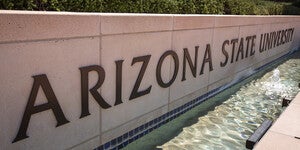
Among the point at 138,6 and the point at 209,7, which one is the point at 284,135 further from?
the point at 209,7

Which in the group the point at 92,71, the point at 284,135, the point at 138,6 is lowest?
the point at 284,135

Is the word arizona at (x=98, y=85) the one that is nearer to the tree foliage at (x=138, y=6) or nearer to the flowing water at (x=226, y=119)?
the flowing water at (x=226, y=119)

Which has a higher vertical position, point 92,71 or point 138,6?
point 138,6

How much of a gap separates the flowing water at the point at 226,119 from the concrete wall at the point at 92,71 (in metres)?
0.34

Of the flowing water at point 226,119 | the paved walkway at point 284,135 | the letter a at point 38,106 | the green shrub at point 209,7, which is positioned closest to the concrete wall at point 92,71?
the letter a at point 38,106

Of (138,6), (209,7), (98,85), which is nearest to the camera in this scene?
(98,85)

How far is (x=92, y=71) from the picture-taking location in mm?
3947

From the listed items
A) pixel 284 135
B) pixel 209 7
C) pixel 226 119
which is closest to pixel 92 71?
pixel 284 135

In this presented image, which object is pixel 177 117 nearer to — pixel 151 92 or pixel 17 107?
pixel 151 92

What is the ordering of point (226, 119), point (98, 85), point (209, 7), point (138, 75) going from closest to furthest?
point (98, 85), point (138, 75), point (226, 119), point (209, 7)

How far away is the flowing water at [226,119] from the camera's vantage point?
16.1ft

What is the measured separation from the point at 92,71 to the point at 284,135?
8.95 feet

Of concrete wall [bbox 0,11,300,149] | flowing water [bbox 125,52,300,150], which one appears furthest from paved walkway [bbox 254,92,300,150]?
concrete wall [bbox 0,11,300,149]

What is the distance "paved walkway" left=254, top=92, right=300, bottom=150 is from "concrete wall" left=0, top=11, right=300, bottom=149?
1839mm
